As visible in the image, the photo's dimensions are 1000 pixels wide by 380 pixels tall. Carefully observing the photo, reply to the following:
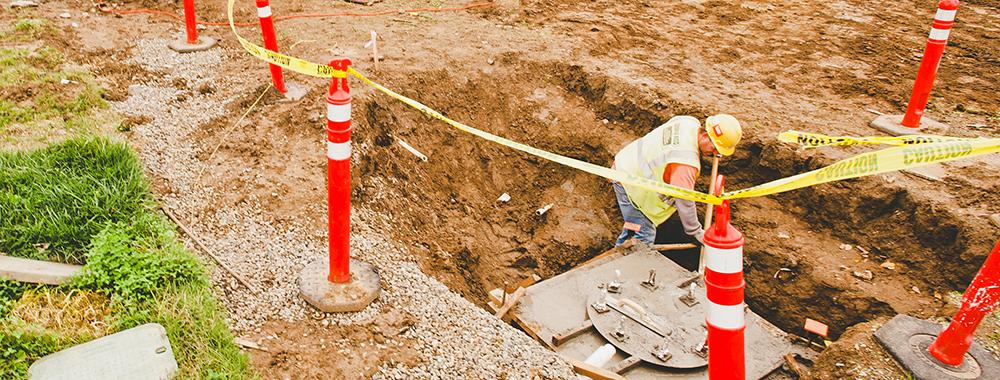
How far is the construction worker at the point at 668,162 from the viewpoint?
15.7 ft

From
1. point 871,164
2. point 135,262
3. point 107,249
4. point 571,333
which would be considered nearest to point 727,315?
point 871,164

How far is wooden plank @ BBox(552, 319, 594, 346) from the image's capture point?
180 inches

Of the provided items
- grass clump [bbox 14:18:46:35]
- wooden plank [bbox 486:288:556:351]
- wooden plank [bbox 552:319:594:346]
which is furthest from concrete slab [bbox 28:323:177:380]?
grass clump [bbox 14:18:46:35]

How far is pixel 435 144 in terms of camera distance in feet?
21.3

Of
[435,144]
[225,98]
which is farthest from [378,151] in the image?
[225,98]

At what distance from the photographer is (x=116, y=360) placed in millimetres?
3162

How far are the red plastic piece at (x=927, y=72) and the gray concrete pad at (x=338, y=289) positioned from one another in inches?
200

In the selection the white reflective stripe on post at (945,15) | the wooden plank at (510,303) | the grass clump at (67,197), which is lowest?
the wooden plank at (510,303)

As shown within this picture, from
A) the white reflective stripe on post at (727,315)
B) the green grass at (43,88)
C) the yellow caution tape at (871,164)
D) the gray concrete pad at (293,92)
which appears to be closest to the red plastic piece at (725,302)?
the white reflective stripe on post at (727,315)

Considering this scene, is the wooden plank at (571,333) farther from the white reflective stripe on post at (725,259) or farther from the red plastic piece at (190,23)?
the red plastic piece at (190,23)

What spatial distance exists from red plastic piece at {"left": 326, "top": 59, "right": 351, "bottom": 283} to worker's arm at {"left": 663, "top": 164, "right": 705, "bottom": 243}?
254cm

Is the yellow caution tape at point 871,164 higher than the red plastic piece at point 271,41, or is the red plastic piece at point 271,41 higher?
the yellow caution tape at point 871,164

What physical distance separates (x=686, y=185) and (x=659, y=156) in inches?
12.8

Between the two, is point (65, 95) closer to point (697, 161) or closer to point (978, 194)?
point (697, 161)
